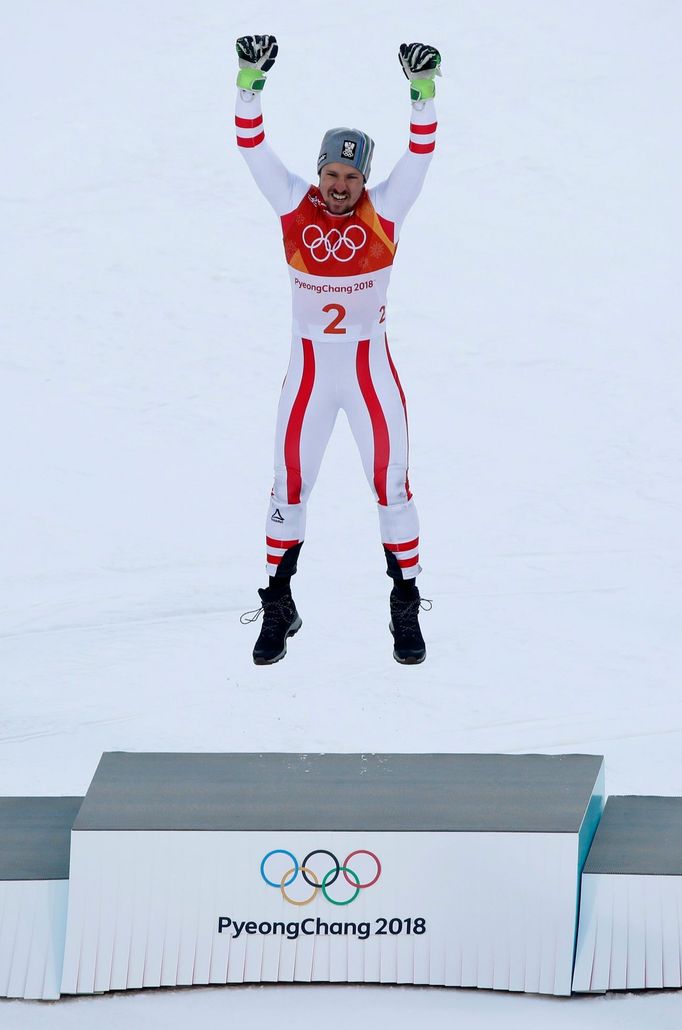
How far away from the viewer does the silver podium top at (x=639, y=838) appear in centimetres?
1052

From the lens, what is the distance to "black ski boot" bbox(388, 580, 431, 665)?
10.4 meters

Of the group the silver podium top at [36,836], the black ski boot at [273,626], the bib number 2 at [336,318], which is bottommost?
the silver podium top at [36,836]

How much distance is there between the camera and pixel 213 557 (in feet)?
47.0

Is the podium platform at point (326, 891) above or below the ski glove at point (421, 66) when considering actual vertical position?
below

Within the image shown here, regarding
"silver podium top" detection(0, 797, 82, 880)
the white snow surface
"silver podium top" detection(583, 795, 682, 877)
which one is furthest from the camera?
the white snow surface

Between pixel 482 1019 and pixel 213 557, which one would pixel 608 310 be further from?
pixel 482 1019

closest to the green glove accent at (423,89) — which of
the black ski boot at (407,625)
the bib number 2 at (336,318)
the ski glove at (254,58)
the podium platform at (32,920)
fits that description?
the ski glove at (254,58)

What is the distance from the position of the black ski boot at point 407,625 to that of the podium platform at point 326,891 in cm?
72

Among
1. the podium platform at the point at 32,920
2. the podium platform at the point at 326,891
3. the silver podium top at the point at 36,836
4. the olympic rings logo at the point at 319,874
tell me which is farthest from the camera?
the silver podium top at the point at 36,836

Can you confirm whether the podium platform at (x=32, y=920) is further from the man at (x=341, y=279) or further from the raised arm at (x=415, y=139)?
the raised arm at (x=415, y=139)

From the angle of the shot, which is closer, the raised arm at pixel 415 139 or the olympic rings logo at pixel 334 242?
the raised arm at pixel 415 139

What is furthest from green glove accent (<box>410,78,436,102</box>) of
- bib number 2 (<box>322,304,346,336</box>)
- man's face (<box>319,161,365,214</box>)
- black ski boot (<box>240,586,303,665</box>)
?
black ski boot (<box>240,586,303,665</box>)

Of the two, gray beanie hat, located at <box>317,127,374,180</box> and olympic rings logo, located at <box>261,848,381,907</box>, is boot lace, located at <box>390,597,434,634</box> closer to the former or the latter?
olympic rings logo, located at <box>261,848,381,907</box>

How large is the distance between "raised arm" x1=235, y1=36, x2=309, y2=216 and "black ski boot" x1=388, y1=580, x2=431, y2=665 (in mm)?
2003
